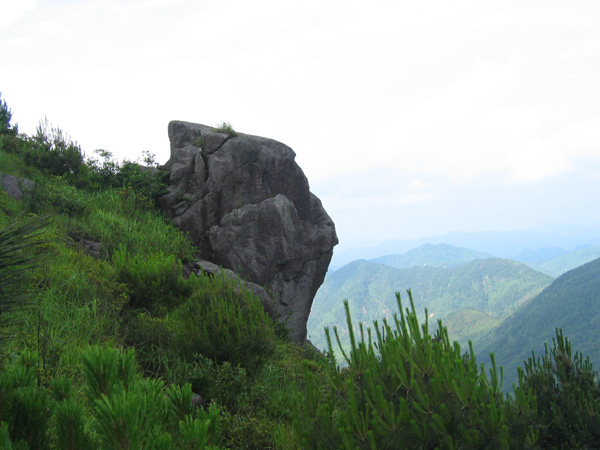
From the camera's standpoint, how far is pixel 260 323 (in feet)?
22.1

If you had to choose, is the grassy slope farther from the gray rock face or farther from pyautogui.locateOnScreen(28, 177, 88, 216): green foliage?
the gray rock face

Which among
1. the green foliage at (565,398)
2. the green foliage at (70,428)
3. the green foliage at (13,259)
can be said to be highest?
the green foliage at (13,259)

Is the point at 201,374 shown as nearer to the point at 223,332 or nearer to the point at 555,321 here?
the point at 223,332

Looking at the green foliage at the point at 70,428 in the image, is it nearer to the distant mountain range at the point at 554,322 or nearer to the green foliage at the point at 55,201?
the green foliage at the point at 55,201

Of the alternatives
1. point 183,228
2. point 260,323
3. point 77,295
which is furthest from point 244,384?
point 183,228

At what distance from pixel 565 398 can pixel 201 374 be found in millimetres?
4285

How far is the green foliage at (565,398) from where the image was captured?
13.5ft

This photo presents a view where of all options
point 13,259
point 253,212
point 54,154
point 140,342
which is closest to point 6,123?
point 54,154

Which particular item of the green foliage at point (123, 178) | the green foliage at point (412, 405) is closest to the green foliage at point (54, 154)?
the green foliage at point (123, 178)

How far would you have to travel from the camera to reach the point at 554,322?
105625 millimetres

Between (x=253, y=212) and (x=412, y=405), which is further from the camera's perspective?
(x=253, y=212)

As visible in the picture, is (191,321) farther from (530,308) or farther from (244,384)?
(530,308)

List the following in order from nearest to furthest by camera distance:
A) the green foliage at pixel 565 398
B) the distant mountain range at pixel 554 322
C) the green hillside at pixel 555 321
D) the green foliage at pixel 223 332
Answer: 1. the green foliage at pixel 565 398
2. the green foliage at pixel 223 332
3. the distant mountain range at pixel 554 322
4. the green hillside at pixel 555 321

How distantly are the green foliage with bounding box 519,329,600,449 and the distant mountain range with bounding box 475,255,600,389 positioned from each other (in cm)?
9406
